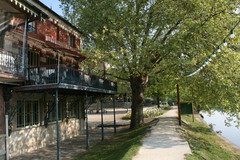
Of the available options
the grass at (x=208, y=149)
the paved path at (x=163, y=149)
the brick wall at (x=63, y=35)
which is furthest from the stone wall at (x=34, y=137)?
the grass at (x=208, y=149)

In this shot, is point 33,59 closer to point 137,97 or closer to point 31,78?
point 31,78

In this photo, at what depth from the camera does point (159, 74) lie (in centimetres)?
1459

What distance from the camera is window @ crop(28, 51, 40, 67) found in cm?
1231

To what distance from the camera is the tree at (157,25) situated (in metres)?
11.6

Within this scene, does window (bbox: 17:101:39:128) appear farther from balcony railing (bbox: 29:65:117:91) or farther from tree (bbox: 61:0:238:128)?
tree (bbox: 61:0:238:128)

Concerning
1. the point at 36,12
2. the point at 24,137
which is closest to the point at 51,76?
the point at 36,12

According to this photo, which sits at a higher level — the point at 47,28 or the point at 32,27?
the point at 47,28

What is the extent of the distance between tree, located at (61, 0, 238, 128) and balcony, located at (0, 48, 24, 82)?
148 inches

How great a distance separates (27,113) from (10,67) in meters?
3.64

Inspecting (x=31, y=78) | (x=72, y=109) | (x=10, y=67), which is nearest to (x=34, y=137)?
(x=31, y=78)

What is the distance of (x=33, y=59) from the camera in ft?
41.2

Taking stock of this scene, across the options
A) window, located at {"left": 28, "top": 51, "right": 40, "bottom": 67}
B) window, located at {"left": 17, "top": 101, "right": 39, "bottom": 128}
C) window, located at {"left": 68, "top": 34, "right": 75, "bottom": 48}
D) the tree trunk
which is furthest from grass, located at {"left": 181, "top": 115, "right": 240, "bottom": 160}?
window, located at {"left": 68, "top": 34, "right": 75, "bottom": 48}

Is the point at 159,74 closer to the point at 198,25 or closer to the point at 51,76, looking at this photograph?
the point at 198,25

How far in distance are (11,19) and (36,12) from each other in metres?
1.78
